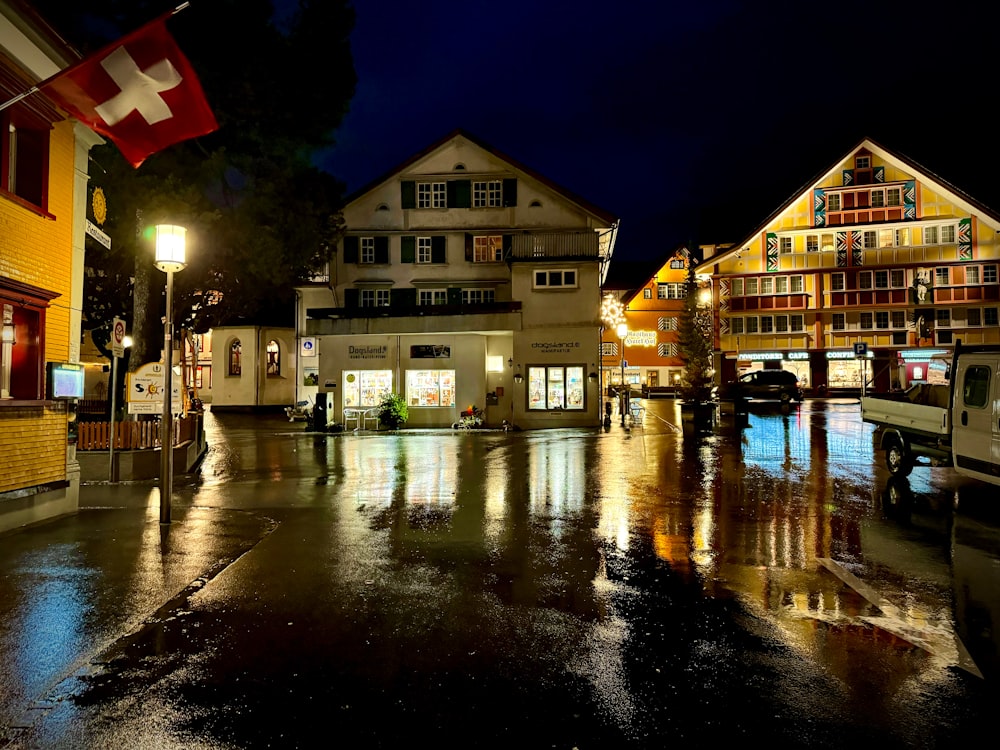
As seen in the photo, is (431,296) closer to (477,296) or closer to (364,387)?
(477,296)

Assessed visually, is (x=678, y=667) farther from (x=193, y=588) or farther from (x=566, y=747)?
(x=193, y=588)

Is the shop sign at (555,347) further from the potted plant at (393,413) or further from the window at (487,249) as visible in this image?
the potted plant at (393,413)

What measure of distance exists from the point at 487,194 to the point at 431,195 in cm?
280

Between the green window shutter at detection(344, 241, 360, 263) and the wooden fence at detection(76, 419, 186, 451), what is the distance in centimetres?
1923

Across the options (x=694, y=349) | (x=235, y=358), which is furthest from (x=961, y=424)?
(x=235, y=358)

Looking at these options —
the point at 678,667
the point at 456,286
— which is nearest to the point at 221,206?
the point at 456,286

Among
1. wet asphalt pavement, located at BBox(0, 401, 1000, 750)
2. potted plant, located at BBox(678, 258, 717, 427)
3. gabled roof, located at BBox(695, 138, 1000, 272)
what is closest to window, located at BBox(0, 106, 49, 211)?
wet asphalt pavement, located at BBox(0, 401, 1000, 750)

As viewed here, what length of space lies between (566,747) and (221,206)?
1836 centimetres

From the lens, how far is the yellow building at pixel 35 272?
27.1 ft

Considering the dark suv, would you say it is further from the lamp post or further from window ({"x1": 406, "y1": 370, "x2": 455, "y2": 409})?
the lamp post

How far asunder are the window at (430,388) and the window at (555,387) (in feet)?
12.0

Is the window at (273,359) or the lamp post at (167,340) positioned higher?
the window at (273,359)

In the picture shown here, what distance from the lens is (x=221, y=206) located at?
18.1 metres

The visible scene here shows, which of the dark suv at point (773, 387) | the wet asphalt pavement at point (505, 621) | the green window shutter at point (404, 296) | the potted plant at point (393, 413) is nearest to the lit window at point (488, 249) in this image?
the green window shutter at point (404, 296)
